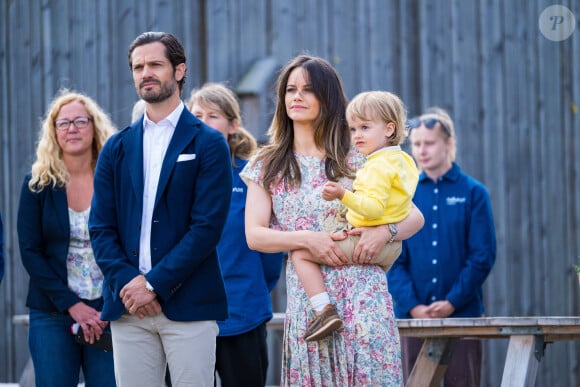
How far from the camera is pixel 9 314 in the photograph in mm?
8383

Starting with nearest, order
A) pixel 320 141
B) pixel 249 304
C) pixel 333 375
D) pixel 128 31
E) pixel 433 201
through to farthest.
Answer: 1. pixel 333 375
2. pixel 320 141
3. pixel 249 304
4. pixel 433 201
5. pixel 128 31

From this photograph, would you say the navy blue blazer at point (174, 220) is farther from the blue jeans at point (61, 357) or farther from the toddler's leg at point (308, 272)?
the blue jeans at point (61, 357)

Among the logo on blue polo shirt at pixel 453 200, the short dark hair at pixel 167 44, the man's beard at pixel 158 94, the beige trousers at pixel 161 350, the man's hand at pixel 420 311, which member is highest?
the short dark hair at pixel 167 44

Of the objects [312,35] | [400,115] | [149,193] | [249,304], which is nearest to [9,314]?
[312,35]

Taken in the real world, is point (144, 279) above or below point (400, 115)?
below

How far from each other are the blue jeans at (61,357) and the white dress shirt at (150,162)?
38.1 inches

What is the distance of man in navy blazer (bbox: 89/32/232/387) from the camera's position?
12.8 ft

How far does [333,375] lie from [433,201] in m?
2.28

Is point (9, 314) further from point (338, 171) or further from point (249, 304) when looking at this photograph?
point (338, 171)

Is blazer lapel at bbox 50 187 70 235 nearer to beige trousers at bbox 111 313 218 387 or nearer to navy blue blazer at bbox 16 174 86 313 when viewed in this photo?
navy blue blazer at bbox 16 174 86 313

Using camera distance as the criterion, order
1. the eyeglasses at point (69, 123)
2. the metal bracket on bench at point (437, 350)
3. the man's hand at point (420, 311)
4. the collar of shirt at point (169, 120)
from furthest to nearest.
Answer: the man's hand at point (420, 311) < the metal bracket on bench at point (437, 350) < the eyeglasses at point (69, 123) < the collar of shirt at point (169, 120)

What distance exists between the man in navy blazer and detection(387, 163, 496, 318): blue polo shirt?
204cm

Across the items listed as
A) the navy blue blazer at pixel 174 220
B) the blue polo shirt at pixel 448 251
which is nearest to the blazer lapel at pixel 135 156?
the navy blue blazer at pixel 174 220

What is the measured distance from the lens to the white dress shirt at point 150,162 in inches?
157
